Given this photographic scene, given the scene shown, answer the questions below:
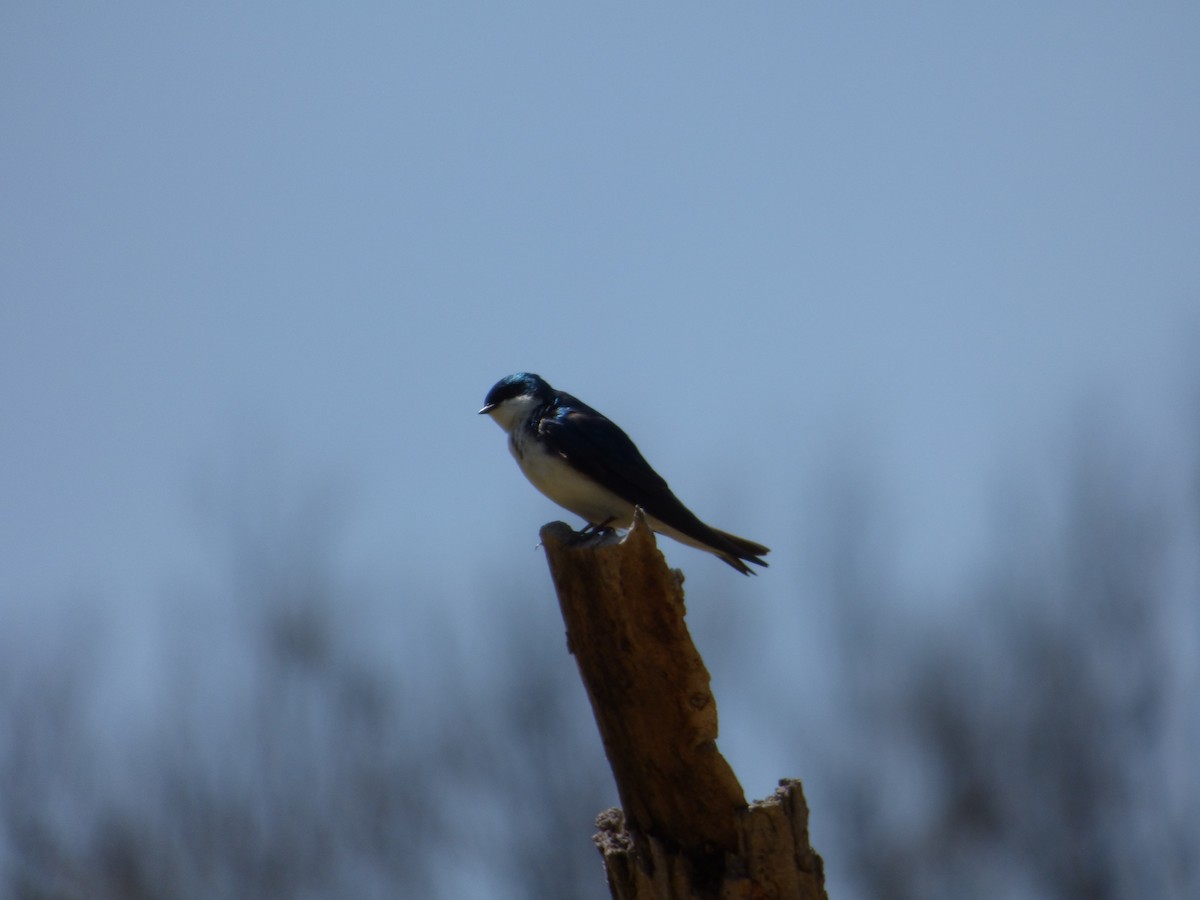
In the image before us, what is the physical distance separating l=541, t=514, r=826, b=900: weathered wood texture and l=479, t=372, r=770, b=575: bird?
147 cm

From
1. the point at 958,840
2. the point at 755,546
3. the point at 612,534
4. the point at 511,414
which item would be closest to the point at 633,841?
the point at 612,534

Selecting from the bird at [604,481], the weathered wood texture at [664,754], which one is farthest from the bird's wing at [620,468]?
the weathered wood texture at [664,754]

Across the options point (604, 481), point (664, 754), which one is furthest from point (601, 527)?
point (664, 754)

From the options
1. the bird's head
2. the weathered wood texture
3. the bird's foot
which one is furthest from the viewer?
the bird's head

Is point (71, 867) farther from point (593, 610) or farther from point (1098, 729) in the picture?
point (593, 610)

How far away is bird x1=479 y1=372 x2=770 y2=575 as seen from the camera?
707 centimetres

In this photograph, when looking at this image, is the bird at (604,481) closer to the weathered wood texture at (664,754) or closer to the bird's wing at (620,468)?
the bird's wing at (620,468)

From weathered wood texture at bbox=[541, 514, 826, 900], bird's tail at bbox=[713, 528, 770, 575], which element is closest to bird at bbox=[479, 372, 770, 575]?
bird's tail at bbox=[713, 528, 770, 575]

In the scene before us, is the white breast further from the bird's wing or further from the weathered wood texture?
the weathered wood texture

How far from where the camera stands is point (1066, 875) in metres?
19.4

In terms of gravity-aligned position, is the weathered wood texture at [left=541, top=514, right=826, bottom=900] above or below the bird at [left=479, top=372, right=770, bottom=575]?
below

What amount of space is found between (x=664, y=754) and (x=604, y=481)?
191cm

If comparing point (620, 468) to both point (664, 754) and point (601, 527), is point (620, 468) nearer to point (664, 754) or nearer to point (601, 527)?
point (601, 527)

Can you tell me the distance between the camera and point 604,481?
704 centimetres
